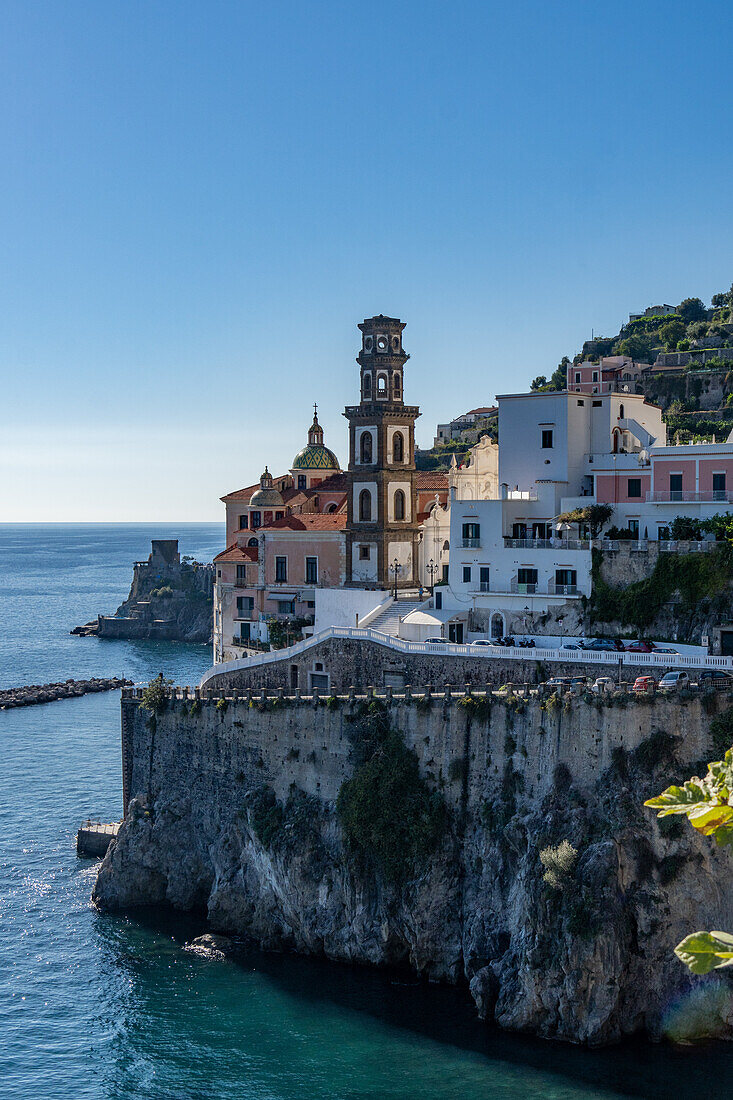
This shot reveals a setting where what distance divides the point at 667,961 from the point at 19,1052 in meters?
21.6

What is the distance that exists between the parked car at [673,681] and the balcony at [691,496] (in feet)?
41.9

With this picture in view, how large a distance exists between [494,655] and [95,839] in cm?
2199

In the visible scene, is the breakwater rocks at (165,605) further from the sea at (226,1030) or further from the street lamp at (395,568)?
the sea at (226,1030)

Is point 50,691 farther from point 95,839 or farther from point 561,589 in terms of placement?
point 561,589

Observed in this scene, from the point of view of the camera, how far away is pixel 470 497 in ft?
227

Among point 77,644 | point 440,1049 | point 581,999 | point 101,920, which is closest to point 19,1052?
point 101,920

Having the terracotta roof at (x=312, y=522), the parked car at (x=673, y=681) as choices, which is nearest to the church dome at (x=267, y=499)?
the terracotta roof at (x=312, y=522)

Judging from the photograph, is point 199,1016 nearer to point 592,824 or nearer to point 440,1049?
point 440,1049

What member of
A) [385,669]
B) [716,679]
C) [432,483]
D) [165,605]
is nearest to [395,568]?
[432,483]

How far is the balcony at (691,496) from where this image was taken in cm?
5572

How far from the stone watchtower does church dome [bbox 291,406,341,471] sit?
16986 millimetres

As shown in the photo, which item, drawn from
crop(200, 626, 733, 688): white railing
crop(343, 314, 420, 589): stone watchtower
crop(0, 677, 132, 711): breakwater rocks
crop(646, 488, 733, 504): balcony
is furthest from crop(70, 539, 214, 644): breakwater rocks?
crop(646, 488, 733, 504): balcony

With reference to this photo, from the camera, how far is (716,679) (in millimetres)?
42688

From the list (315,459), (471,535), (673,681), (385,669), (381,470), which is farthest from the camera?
(315,459)
